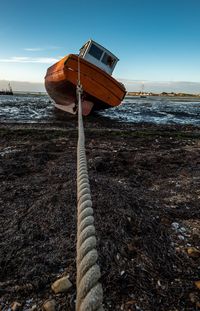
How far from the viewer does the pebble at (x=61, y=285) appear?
2.04m

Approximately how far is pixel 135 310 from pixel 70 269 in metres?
0.64

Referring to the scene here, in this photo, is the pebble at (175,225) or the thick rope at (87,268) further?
the pebble at (175,225)

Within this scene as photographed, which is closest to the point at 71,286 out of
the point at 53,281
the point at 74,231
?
the point at 53,281

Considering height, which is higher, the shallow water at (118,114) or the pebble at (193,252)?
the pebble at (193,252)

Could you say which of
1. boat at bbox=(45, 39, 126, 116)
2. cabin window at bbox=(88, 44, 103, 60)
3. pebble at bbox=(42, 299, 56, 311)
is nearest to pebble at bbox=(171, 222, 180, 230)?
pebble at bbox=(42, 299, 56, 311)

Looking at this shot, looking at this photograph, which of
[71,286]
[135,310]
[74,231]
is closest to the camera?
[135,310]

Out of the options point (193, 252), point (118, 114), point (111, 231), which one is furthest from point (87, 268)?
point (118, 114)

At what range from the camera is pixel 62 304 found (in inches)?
75.1

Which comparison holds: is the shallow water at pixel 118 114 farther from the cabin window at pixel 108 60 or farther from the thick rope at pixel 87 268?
the thick rope at pixel 87 268

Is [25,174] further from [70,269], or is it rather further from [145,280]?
[145,280]

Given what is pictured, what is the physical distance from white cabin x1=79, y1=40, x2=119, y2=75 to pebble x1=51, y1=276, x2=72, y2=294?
14.1 meters

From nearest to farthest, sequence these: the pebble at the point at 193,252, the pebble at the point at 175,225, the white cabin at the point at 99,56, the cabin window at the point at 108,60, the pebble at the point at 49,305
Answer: the pebble at the point at 49,305, the pebble at the point at 193,252, the pebble at the point at 175,225, the white cabin at the point at 99,56, the cabin window at the point at 108,60

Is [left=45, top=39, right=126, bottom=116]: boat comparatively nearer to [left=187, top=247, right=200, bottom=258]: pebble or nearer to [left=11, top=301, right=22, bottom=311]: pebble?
[left=187, top=247, right=200, bottom=258]: pebble

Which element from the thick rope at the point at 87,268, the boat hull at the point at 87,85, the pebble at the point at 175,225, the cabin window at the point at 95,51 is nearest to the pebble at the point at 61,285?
the thick rope at the point at 87,268
